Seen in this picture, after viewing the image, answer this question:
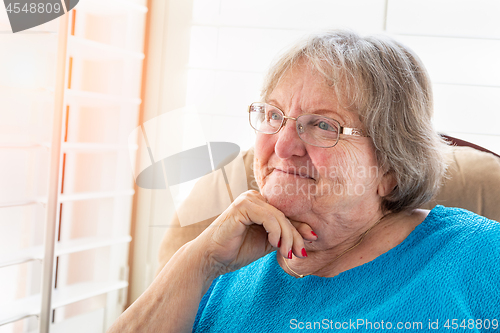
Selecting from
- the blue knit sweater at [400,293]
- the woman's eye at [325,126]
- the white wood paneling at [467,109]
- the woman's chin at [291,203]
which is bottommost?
the blue knit sweater at [400,293]

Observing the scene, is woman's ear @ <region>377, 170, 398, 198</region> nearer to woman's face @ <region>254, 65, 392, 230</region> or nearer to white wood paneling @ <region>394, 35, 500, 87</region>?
woman's face @ <region>254, 65, 392, 230</region>

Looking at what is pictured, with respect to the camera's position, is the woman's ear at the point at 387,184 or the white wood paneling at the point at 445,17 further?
the white wood paneling at the point at 445,17

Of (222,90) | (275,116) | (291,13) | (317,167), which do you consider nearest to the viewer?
(317,167)

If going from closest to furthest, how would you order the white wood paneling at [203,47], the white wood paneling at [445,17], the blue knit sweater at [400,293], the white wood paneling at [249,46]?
the blue knit sweater at [400,293] → the white wood paneling at [445,17] → the white wood paneling at [249,46] → the white wood paneling at [203,47]

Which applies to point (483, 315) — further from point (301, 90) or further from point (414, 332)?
point (301, 90)

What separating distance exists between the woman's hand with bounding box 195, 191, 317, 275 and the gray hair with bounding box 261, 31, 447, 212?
304 mm

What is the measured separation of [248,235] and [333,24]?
1098mm

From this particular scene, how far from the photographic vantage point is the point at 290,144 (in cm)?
107

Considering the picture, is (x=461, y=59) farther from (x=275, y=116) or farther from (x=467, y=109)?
(x=275, y=116)

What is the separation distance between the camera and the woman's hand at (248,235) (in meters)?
1.06

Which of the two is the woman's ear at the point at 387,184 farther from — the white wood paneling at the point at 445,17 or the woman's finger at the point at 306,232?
the white wood paneling at the point at 445,17

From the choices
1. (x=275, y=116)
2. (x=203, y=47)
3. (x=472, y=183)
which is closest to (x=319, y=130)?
(x=275, y=116)

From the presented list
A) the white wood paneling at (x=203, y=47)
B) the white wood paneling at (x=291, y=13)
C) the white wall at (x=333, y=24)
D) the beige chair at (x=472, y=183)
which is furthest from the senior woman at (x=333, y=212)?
the white wood paneling at (x=203, y=47)

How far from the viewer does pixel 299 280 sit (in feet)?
3.65
